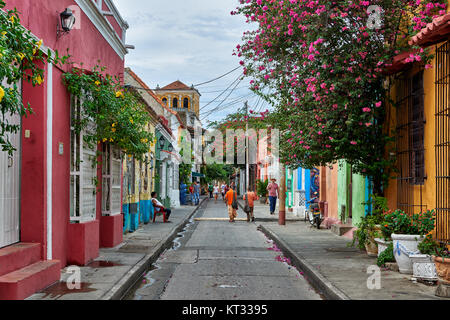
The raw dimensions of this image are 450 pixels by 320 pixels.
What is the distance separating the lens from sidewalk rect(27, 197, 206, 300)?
22.6ft

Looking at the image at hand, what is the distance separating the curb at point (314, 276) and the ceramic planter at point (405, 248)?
4.34 feet

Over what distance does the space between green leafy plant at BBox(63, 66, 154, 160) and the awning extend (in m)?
5.32

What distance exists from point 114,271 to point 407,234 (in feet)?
15.9

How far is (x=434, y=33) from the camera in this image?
802 cm

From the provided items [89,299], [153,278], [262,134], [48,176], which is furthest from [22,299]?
[262,134]

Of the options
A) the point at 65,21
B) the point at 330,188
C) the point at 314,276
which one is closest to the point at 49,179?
the point at 65,21

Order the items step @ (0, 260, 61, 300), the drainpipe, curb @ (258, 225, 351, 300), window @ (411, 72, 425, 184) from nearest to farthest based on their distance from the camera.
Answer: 1. step @ (0, 260, 61, 300)
2. curb @ (258, 225, 351, 300)
3. the drainpipe
4. window @ (411, 72, 425, 184)

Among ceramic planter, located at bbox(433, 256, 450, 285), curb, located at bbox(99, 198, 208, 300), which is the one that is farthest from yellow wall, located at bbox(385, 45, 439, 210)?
curb, located at bbox(99, 198, 208, 300)

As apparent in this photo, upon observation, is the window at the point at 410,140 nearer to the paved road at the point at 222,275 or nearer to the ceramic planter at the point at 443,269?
the ceramic planter at the point at 443,269

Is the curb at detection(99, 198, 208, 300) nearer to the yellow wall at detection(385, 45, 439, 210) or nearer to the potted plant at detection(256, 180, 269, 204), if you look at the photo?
the yellow wall at detection(385, 45, 439, 210)

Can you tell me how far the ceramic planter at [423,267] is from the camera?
25.1ft

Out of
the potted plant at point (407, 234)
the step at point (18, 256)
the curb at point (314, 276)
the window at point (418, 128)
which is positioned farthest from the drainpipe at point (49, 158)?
the window at point (418, 128)

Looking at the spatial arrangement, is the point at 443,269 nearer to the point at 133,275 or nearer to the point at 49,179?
the point at 133,275

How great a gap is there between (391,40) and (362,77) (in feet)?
3.67
